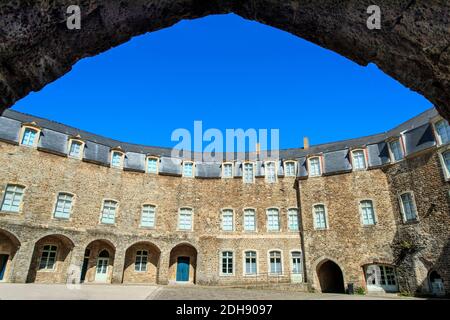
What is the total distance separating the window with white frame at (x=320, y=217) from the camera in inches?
713

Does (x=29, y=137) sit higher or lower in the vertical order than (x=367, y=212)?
higher

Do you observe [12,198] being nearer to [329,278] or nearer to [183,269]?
[183,269]

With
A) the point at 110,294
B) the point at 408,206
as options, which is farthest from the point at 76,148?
the point at 408,206

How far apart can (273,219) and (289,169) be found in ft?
11.9

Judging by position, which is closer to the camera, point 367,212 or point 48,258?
point 48,258

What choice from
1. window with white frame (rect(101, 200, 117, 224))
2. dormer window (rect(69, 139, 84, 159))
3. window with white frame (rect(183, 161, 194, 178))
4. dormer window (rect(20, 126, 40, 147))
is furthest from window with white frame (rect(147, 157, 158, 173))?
dormer window (rect(20, 126, 40, 147))

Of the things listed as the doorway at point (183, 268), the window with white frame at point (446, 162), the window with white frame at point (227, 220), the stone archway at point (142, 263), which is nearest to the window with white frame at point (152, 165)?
the stone archway at point (142, 263)

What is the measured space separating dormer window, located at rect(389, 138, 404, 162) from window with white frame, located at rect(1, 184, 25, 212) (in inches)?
806

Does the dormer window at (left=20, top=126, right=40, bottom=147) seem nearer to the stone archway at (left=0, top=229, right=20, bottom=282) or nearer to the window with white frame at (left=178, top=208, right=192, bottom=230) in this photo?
the stone archway at (left=0, top=229, right=20, bottom=282)

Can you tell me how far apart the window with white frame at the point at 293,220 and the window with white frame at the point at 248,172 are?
3.37 m

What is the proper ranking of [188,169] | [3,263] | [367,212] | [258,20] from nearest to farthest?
[258,20]
[3,263]
[367,212]
[188,169]

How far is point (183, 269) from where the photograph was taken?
19234mm

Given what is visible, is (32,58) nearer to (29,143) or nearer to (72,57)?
(72,57)
